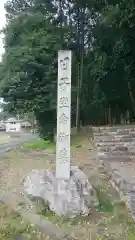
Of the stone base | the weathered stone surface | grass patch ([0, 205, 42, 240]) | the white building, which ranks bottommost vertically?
grass patch ([0, 205, 42, 240])

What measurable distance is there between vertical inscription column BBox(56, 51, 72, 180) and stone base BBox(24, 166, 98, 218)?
23 cm

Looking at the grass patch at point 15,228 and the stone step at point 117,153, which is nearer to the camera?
the grass patch at point 15,228

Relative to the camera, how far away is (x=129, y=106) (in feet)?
52.7

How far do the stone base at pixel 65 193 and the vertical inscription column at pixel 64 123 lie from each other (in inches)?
8.9

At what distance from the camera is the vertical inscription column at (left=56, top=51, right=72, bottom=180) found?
20.8 ft

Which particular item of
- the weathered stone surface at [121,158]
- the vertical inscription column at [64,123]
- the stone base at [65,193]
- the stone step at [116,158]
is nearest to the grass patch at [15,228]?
the stone base at [65,193]

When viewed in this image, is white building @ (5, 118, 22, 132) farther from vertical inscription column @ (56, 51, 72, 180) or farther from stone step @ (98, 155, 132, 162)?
vertical inscription column @ (56, 51, 72, 180)

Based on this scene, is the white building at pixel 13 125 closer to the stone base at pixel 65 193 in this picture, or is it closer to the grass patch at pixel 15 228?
the stone base at pixel 65 193

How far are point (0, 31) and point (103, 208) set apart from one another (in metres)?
13.0

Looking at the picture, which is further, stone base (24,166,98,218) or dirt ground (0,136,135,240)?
stone base (24,166,98,218)

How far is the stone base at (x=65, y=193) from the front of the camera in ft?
18.7

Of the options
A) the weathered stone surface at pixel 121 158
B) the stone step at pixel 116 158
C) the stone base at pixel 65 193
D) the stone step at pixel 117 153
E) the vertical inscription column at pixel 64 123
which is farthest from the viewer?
the stone step at pixel 117 153

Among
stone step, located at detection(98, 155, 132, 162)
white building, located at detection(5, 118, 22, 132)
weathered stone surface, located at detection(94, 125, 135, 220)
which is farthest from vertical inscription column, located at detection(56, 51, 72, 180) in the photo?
white building, located at detection(5, 118, 22, 132)

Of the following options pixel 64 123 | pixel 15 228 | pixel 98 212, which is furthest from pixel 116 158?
pixel 15 228
